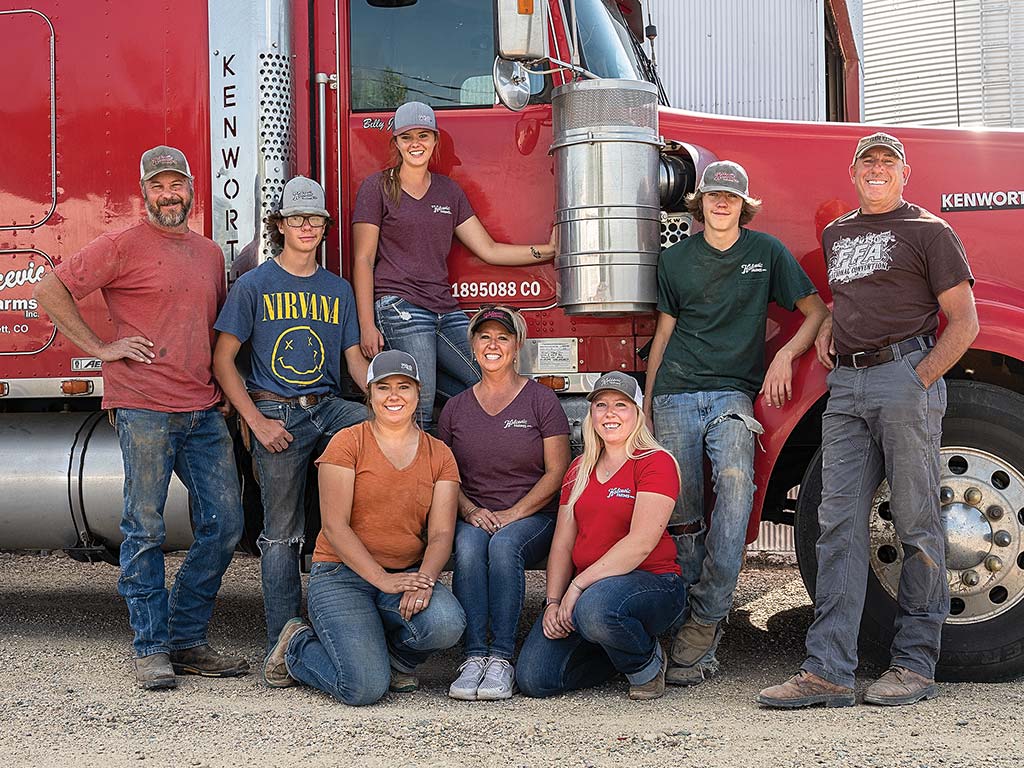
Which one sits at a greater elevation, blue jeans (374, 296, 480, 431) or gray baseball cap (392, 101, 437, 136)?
gray baseball cap (392, 101, 437, 136)

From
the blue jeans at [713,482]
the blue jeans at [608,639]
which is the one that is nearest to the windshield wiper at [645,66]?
the blue jeans at [713,482]

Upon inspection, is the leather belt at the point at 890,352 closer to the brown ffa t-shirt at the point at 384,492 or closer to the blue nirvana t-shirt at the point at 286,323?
the brown ffa t-shirt at the point at 384,492

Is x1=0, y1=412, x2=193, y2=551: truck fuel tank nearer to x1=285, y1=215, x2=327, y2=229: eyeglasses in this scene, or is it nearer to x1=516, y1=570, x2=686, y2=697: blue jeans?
x1=285, y1=215, x2=327, y2=229: eyeglasses

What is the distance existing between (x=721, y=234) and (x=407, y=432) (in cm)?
148

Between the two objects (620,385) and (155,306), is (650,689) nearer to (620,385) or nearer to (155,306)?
(620,385)

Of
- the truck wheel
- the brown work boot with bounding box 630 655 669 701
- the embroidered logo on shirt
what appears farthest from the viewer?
the truck wheel

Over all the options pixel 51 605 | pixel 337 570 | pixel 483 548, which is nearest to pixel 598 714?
pixel 483 548

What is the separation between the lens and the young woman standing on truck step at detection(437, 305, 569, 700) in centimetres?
461

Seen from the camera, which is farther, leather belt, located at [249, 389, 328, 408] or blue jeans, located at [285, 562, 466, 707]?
leather belt, located at [249, 389, 328, 408]

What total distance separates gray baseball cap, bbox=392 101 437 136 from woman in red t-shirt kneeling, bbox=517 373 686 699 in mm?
1310

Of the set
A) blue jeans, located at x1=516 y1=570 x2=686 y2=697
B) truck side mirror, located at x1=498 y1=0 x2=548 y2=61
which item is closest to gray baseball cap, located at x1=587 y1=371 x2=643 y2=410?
blue jeans, located at x1=516 y1=570 x2=686 y2=697

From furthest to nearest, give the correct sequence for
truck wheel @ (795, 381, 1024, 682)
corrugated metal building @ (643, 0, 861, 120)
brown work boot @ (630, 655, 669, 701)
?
corrugated metal building @ (643, 0, 861, 120) < truck wheel @ (795, 381, 1024, 682) < brown work boot @ (630, 655, 669, 701)

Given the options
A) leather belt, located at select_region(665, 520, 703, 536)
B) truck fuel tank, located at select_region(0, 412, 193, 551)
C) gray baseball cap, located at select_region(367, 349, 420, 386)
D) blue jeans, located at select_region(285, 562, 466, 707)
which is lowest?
blue jeans, located at select_region(285, 562, 466, 707)

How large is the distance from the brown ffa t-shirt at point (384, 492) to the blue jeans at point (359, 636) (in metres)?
0.14
